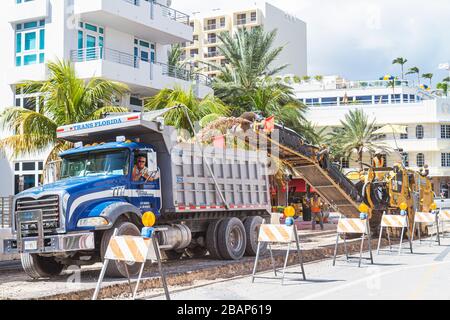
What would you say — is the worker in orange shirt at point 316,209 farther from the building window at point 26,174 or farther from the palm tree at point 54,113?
the building window at point 26,174

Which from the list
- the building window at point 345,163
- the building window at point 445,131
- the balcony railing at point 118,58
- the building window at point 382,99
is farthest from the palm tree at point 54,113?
the building window at point 382,99

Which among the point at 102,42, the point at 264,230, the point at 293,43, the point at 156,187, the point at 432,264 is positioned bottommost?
the point at 432,264

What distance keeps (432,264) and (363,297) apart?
526 centimetres

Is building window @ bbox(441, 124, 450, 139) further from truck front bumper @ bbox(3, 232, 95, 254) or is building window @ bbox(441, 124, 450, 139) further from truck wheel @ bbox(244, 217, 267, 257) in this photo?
truck front bumper @ bbox(3, 232, 95, 254)

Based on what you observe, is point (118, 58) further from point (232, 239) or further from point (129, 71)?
point (232, 239)

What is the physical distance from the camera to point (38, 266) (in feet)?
41.5

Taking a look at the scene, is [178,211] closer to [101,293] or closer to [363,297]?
[101,293]

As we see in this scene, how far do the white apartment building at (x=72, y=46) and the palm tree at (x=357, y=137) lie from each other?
28612 millimetres

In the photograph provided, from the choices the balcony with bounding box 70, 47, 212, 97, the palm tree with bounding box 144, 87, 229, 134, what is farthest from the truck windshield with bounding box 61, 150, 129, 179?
the balcony with bounding box 70, 47, 212, 97

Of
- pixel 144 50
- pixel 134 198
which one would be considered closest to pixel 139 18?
pixel 144 50

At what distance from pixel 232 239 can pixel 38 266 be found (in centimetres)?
505

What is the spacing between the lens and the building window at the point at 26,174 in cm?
2902
